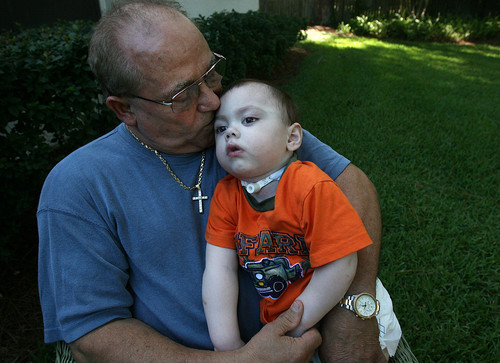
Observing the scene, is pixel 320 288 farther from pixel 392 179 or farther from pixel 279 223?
pixel 392 179

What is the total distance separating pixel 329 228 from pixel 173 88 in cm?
82

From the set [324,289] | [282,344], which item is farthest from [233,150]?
[282,344]

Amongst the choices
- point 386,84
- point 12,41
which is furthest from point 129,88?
point 386,84

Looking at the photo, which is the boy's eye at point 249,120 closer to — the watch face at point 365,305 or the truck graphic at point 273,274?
the truck graphic at point 273,274

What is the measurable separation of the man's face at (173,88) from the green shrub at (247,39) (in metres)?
3.18

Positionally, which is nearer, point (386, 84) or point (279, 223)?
point (279, 223)

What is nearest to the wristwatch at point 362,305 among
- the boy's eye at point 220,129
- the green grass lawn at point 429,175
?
the boy's eye at point 220,129

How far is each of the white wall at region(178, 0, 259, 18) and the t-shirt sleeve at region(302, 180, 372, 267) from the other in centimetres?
558

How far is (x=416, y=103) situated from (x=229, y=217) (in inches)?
219

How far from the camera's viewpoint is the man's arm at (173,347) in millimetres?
1329

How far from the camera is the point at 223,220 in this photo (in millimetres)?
1526

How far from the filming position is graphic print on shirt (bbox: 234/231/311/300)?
1.41m

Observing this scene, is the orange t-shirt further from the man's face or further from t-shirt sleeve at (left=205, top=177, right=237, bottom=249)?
the man's face

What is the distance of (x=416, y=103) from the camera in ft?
20.0
